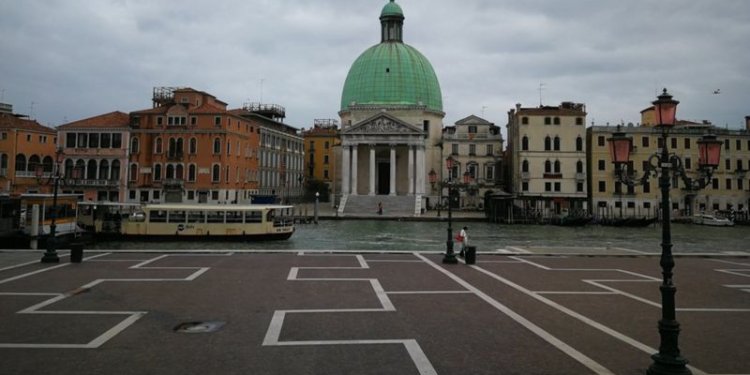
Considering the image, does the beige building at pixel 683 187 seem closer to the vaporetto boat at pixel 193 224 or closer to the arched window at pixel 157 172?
the vaporetto boat at pixel 193 224

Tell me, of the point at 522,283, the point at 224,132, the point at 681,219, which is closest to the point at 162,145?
the point at 224,132

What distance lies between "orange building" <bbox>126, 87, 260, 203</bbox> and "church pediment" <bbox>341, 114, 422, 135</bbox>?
18373 millimetres

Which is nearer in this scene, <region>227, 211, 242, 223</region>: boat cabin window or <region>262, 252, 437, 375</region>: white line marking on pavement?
<region>262, 252, 437, 375</region>: white line marking on pavement

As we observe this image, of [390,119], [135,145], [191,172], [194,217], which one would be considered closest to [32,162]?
[135,145]

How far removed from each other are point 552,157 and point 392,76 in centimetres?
2527

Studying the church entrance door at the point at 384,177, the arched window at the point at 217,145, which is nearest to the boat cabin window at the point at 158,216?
the arched window at the point at 217,145

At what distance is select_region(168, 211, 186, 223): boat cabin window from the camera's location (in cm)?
3281

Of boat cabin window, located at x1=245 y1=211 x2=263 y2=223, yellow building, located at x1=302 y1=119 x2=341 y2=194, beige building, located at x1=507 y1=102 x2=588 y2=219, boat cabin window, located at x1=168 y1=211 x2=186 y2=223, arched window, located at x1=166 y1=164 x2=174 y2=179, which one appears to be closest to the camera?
boat cabin window, located at x1=168 y1=211 x2=186 y2=223

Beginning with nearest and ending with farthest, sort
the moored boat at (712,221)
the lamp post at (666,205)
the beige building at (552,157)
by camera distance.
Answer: the lamp post at (666,205) < the moored boat at (712,221) < the beige building at (552,157)

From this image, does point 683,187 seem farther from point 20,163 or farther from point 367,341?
point 20,163

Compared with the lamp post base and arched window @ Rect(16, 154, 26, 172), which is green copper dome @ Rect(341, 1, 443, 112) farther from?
the lamp post base

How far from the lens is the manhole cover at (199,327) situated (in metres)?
10.3

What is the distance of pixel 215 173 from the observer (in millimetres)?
53438

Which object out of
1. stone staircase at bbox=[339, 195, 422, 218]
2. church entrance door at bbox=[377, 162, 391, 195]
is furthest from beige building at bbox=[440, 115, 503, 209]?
stone staircase at bbox=[339, 195, 422, 218]
